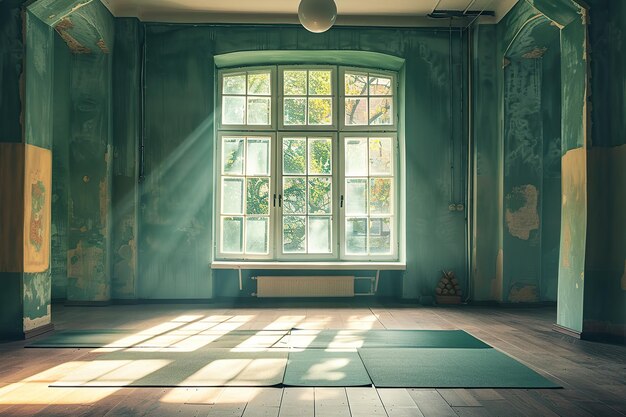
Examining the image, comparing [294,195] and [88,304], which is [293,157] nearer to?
[294,195]

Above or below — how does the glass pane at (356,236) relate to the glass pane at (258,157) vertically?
below

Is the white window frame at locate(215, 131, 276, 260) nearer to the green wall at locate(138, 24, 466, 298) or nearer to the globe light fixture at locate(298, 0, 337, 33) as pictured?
the green wall at locate(138, 24, 466, 298)

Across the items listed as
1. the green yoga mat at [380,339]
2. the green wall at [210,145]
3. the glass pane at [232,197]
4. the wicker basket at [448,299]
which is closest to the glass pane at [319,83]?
the green wall at [210,145]

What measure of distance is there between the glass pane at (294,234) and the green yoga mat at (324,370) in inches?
127

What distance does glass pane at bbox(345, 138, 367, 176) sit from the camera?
769 centimetres

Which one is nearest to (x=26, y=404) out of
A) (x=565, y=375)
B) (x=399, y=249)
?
(x=565, y=375)

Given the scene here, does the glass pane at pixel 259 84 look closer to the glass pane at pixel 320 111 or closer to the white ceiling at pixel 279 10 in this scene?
the glass pane at pixel 320 111

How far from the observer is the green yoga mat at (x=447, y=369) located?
344 cm

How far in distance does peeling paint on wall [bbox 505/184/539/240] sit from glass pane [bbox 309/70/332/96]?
279cm

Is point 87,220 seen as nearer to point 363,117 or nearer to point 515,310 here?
point 363,117

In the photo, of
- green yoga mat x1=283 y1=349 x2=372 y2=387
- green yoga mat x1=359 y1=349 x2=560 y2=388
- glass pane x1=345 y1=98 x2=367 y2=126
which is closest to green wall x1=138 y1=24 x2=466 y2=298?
glass pane x1=345 y1=98 x2=367 y2=126

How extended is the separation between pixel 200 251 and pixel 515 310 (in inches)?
155

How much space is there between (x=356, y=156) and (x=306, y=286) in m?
1.89

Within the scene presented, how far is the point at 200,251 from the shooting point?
720cm
